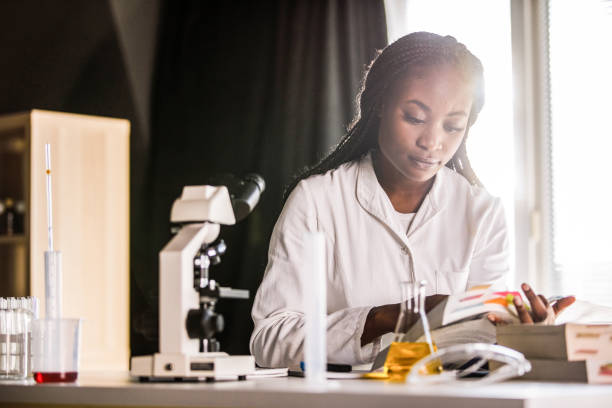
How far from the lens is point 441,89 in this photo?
215cm

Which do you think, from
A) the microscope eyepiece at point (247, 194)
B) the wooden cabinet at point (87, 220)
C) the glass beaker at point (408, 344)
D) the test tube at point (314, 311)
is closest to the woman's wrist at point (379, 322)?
the glass beaker at point (408, 344)

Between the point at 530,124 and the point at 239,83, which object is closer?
the point at 530,124

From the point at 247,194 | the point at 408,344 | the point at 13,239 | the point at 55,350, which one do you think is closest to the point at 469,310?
the point at 408,344

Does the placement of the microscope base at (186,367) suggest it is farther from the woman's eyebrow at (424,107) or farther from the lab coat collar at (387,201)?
the woman's eyebrow at (424,107)

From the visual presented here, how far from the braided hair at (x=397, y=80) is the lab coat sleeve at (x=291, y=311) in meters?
0.16

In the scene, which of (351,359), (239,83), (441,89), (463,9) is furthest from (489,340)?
(239,83)

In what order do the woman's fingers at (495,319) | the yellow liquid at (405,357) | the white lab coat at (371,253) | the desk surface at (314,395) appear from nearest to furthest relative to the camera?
the desk surface at (314,395)
the yellow liquid at (405,357)
the woman's fingers at (495,319)
the white lab coat at (371,253)

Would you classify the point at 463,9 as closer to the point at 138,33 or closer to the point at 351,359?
the point at 351,359

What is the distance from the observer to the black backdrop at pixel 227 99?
92.8 inches

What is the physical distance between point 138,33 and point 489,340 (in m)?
1.77

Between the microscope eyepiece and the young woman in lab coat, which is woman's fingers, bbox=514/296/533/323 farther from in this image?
the microscope eyepiece

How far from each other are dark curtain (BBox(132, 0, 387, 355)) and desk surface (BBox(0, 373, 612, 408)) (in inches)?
34.3

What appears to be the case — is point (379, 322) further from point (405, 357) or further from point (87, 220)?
point (87, 220)

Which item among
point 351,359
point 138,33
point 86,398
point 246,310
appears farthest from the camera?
point 138,33
